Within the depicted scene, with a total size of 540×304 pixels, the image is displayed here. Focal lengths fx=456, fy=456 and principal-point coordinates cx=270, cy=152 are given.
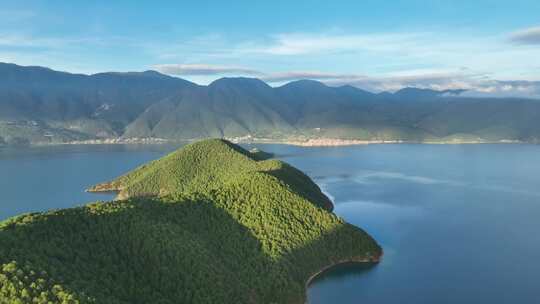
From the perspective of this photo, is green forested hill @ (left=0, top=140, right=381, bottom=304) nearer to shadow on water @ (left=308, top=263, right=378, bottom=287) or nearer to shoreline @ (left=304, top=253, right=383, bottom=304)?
shoreline @ (left=304, top=253, right=383, bottom=304)

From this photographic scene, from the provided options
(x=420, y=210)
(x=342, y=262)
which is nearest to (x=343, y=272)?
(x=342, y=262)

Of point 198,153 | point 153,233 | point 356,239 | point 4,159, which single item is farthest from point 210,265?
point 4,159

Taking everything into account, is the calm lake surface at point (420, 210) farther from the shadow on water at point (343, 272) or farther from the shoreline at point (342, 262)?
the shoreline at point (342, 262)

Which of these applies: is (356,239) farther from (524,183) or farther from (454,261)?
(524,183)

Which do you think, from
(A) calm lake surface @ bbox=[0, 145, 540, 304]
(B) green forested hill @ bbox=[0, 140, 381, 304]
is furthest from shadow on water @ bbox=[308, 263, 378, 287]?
(B) green forested hill @ bbox=[0, 140, 381, 304]

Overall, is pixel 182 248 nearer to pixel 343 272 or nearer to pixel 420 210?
pixel 343 272
